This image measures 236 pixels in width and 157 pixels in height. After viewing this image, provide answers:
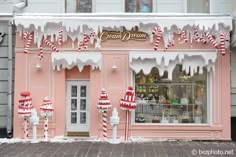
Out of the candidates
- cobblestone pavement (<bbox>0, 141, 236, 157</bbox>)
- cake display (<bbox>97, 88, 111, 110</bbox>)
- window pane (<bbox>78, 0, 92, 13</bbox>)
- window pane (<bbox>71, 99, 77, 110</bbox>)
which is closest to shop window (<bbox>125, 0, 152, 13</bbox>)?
window pane (<bbox>78, 0, 92, 13</bbox>)

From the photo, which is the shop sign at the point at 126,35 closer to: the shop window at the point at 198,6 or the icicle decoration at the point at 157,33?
the icicle decoration at the point at 157,33

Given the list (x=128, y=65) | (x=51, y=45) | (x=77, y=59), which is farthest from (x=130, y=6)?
(x=51, y=45)

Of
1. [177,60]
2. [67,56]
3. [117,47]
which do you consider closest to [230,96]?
[177,60]

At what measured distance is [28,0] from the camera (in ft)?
51.7

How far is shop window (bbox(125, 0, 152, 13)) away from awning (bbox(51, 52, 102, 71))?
7.24 ft

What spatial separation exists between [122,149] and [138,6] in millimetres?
5690

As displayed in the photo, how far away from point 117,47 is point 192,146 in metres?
4.38

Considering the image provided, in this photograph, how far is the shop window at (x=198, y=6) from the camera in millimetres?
15891

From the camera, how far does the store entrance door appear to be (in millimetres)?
15766

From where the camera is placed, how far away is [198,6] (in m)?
16.0

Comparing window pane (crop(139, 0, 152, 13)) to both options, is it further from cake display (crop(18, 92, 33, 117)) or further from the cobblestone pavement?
cake display (crop(18, 92, 33, 117))

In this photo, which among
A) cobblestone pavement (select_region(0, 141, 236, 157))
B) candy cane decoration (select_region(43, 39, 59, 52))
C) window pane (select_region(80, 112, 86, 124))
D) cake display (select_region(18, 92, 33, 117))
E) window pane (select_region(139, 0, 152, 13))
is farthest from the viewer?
window pane (select_region(139, 0, 152, 13))

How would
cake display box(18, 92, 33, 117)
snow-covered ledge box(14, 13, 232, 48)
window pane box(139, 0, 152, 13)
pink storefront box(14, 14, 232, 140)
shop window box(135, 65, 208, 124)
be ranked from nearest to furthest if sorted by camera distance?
cake display box(18, 92, 33, 117) < snow-covered ledge box(14, 13, 232, 48) < pink storefront box(14, 14, 232, 140) < shop window box(135, 65, 208, 124) < window pane box(139, 0, 152, 13)

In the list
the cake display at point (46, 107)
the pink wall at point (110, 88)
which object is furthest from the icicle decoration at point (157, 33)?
the cake display at point (46, 107)
